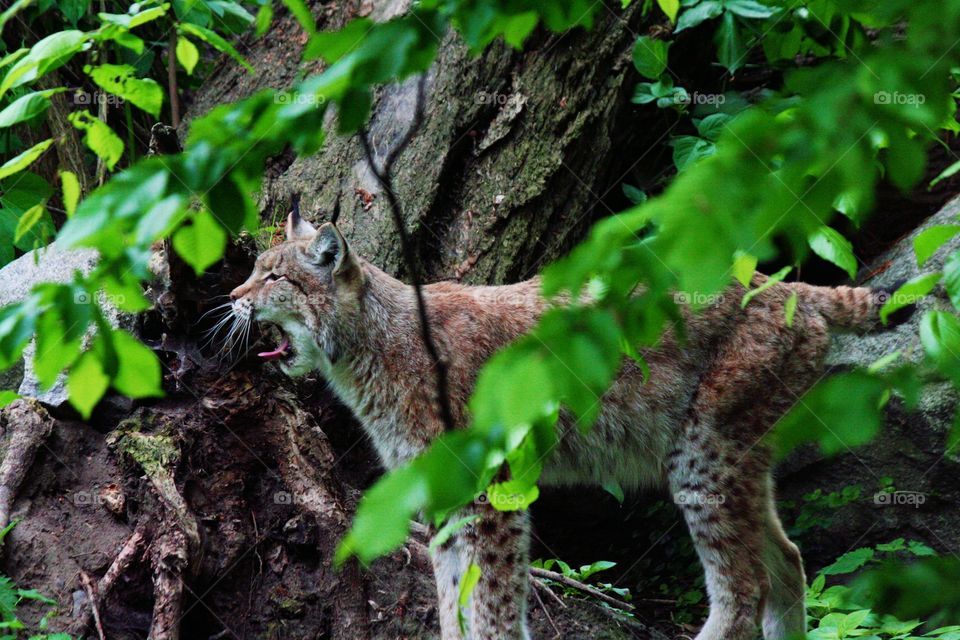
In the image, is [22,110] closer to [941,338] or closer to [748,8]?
[941,338]

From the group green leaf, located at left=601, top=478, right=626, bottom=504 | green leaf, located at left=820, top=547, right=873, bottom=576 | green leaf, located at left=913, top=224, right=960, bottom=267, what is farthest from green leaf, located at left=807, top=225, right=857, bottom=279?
green leaf, located at left=820, top=547, right=873, bottom=576

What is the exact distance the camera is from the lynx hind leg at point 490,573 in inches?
170

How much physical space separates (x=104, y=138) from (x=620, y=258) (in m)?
1.86

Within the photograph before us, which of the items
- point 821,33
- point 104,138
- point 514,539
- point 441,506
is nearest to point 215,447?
point 514,539

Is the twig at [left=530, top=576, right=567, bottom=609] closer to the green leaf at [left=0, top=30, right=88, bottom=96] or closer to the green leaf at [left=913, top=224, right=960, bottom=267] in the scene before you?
the green leaf at [left=0, top=30, right=88, bottom=96]

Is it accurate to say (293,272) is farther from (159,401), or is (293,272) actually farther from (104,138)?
(104,138)

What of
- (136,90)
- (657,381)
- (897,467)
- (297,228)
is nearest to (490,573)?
(657,381)

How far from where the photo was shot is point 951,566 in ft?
3.63

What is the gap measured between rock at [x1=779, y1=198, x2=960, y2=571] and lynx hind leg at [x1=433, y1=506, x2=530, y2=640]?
231 cm

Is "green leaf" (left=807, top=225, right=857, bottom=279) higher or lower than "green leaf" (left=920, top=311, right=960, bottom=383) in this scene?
lower

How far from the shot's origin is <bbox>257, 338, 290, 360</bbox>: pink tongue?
442cm

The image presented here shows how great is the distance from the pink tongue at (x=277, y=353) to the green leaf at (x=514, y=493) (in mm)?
2464

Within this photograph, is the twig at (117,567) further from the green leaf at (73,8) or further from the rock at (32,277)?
the green leaf at (73,8)

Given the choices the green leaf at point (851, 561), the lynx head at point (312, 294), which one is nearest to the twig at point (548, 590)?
the green leaf at point (851, 561)
